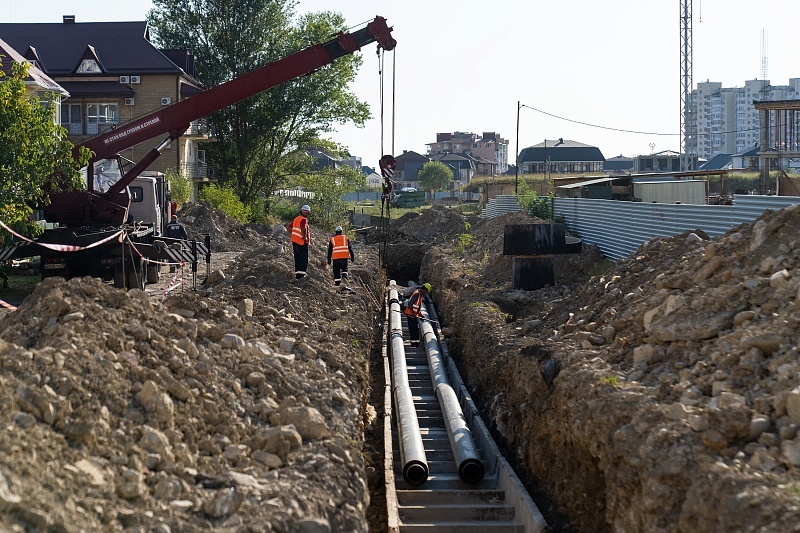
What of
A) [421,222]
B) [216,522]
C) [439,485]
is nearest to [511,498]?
[439,485]

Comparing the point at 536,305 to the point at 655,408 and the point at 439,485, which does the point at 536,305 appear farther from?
the point at 655,408

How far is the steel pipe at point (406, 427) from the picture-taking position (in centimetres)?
1232

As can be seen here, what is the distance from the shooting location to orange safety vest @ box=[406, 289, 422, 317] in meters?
20.2

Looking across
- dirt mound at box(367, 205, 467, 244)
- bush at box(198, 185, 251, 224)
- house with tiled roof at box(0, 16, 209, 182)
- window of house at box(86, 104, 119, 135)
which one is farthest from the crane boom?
window of house at box(86, 104, 119, 135)

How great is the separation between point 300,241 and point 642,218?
6.44m

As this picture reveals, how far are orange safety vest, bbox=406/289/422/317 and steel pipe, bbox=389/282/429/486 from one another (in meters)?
1.14

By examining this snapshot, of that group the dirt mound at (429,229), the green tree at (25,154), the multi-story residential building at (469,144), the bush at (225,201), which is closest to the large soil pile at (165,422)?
the green tree at (25,154)

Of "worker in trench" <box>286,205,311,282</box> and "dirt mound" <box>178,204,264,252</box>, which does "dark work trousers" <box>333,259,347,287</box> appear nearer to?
"worker in trench" <box>286,205,311,282</box>

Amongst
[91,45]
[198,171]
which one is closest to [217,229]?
[198,171]

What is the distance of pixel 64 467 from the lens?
6.63 metres

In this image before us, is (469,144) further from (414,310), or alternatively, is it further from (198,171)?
(414,310)

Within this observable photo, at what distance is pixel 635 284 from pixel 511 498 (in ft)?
13.7

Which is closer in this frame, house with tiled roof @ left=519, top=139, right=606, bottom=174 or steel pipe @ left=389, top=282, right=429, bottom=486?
steel pipe @ left=389, top=282, right=429, bottom=486

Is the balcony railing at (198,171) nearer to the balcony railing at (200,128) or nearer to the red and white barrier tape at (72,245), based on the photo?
the balcony railing at (200,128)
